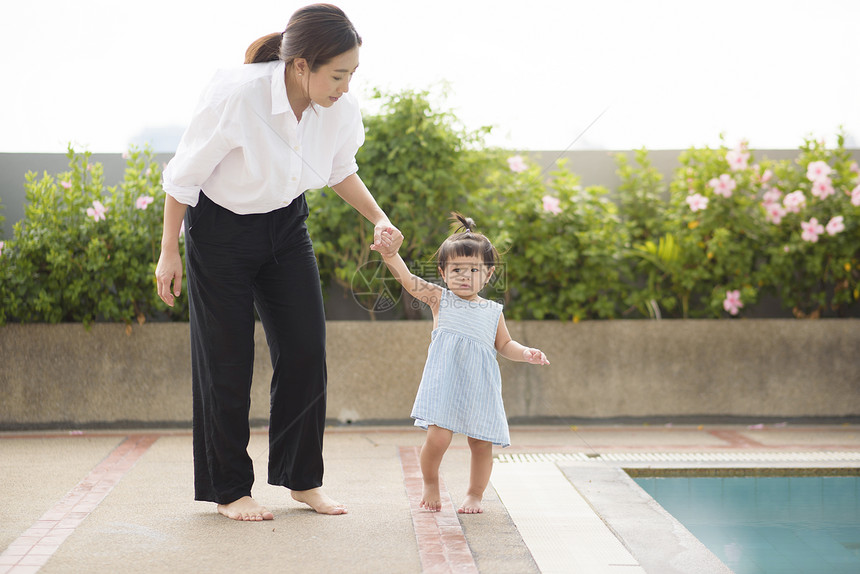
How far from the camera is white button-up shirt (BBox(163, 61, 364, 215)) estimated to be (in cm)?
220

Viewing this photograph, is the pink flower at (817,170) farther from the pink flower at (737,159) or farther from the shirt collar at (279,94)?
the shirt collar at (279,94)

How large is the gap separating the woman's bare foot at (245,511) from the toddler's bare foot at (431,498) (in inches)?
19.4

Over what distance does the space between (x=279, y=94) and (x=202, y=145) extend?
0.27 metres

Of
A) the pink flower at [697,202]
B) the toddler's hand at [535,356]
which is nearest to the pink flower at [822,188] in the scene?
the pink flower at [697,202]

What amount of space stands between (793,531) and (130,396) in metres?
3.33

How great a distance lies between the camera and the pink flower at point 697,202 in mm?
4418

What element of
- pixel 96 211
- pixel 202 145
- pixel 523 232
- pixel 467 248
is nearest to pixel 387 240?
pixel 467 248

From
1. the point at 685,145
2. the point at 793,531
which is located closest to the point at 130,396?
the point at 793,531

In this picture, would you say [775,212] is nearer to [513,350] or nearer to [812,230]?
[812,230]

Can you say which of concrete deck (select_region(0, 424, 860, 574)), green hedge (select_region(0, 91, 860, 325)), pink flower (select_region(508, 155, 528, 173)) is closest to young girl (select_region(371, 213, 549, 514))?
concrete deck (select_region(0, 424, 860, 574))

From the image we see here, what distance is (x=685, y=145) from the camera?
16.1 ft

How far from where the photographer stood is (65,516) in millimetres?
2459

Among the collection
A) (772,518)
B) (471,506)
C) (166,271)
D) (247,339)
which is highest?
(166,271)

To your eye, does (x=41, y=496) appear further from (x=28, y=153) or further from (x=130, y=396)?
(x=28, y=153)
